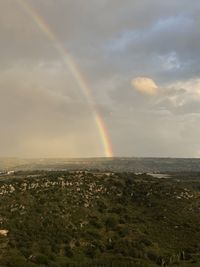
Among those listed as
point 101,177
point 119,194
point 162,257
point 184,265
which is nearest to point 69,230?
point 162,257

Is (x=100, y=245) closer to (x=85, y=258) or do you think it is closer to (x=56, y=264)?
(x=85, y=258)

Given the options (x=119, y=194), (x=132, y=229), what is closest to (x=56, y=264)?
(x=132, y=229)

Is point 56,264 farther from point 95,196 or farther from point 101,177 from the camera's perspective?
point 101,177

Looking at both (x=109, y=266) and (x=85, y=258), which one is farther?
Answer: (x=85, y=258)

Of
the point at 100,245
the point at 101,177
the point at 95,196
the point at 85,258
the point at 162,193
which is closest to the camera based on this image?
the point at 85,258

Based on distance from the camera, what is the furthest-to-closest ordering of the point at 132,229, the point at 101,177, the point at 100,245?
the point at 101,177
the point at 132,229
the point at 100,245

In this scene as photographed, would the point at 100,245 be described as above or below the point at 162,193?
below
